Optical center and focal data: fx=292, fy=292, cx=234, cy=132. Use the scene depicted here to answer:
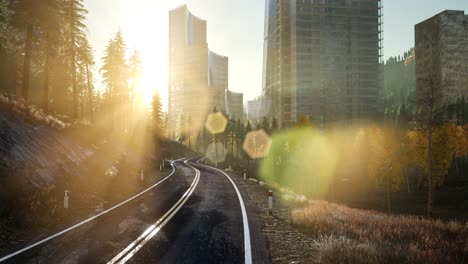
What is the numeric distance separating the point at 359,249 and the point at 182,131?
117 metres

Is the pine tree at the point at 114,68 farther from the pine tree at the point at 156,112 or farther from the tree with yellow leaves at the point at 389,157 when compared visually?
the tree with yellow leaves at the point at 389,157

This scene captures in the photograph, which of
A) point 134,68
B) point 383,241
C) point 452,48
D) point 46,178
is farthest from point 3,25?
point 452,48

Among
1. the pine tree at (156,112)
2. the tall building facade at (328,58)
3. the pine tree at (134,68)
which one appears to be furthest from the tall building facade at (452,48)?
the pine tree at (134,68)

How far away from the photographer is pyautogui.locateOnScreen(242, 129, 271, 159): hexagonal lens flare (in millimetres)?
80062

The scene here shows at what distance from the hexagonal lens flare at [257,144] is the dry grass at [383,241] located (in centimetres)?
6754

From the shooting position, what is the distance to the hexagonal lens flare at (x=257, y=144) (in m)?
80.1

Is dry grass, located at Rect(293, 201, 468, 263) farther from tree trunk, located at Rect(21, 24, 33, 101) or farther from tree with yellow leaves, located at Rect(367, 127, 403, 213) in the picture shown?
tree with yellow leaves, located at Rect(367, 127, 403, 213)

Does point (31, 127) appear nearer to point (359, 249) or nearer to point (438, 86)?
point (359, 249)

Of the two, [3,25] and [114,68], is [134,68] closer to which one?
[114,68]

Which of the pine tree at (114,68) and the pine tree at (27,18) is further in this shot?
the pine tree at (114,68)

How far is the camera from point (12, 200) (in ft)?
36.5

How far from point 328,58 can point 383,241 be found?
4632 inches

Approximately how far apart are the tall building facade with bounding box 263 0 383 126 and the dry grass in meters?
101

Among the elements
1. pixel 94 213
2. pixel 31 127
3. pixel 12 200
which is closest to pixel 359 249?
pixel 94 213
